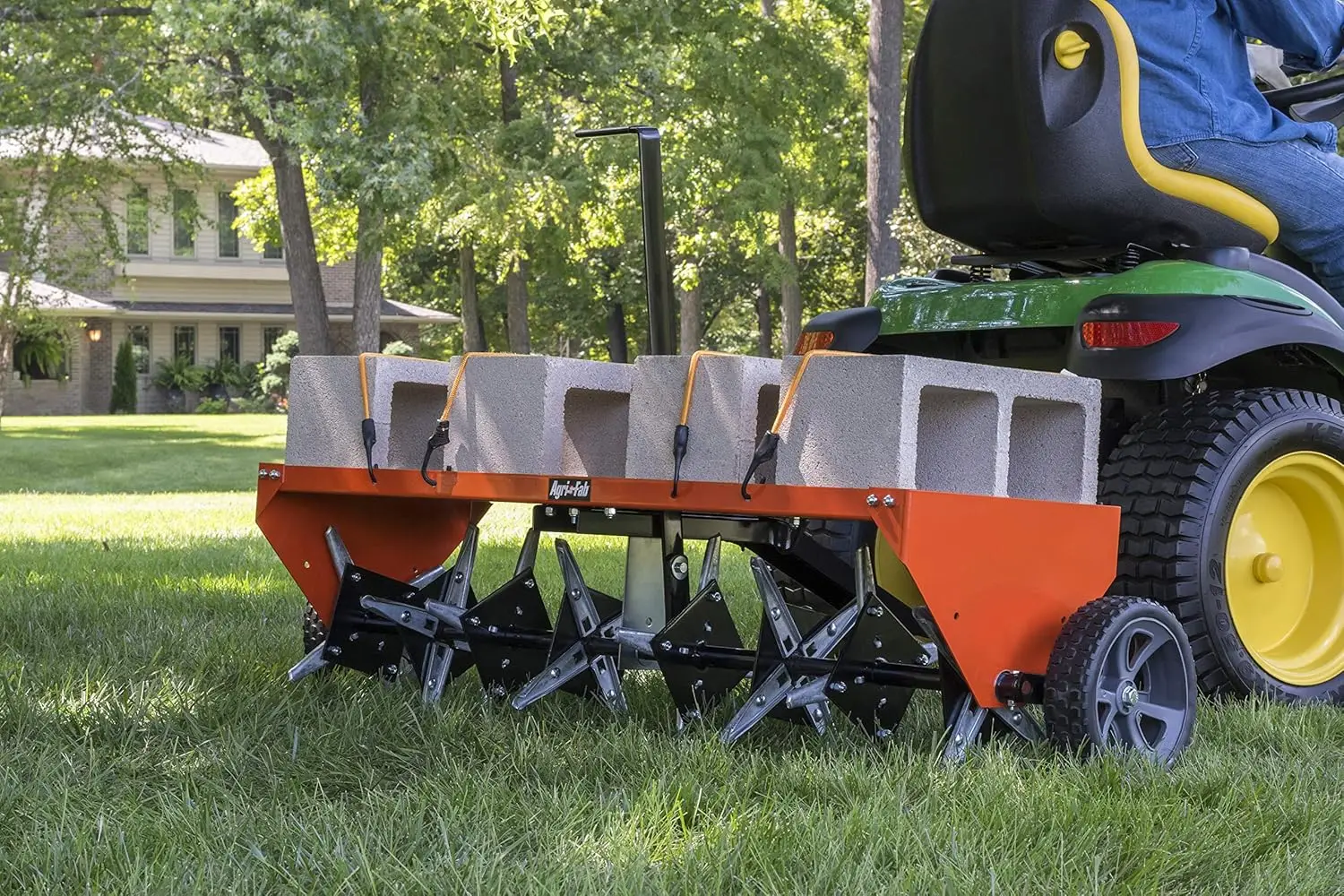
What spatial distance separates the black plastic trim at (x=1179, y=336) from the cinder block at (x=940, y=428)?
34cm

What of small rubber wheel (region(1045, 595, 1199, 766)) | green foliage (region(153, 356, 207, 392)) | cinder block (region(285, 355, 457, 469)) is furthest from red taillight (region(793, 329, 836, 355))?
green foliage (region(153, 356, 207, 392))

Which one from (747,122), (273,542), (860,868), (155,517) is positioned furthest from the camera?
(747,122)

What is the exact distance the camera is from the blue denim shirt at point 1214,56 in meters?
4.47

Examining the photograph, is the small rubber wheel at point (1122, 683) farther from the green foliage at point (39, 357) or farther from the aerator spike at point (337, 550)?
the green foliage at point (39, 357)

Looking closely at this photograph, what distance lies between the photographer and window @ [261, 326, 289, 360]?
44094 millimetres

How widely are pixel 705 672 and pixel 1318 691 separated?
1828 millimetres

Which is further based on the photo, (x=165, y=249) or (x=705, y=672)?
(x=165, y=249)

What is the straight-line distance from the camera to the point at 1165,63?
4496 mm

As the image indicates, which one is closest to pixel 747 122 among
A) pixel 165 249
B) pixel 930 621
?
pixel 930 621

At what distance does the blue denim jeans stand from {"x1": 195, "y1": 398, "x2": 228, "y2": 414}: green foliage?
1529 inches

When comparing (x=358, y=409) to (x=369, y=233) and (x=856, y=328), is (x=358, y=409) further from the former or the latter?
(x=369, y=233)

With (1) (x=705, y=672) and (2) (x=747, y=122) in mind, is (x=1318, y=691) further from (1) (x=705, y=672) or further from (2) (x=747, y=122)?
(2) (x=747, y=122)

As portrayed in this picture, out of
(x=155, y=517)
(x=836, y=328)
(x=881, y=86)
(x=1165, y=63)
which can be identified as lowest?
(x=155, y=517)

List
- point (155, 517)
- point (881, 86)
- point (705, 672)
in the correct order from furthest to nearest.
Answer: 1. point (881, 86)
2. point (155, 517)
3. point (705, 672)
